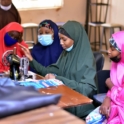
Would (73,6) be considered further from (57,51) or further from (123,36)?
(123,36)

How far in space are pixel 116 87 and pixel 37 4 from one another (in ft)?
13.5

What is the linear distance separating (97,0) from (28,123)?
6.47m

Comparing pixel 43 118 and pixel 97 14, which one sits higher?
pixel 43 118

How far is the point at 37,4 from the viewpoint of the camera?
5836mm

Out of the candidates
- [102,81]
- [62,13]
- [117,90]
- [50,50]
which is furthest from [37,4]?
[117,90]

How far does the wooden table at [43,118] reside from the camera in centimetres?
36

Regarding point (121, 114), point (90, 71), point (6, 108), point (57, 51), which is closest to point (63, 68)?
point (90, 71)

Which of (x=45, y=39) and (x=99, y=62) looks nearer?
(x=99, y=62)

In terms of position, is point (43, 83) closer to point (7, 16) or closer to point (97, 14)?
point (7, 16)

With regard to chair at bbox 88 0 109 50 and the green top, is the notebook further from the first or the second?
chair at bbox 88 0 109 50

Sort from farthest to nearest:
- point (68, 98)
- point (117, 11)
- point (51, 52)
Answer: point (117, 11) < point (51, 52) < point (68, 98)

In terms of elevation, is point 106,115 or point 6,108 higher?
point 6,108

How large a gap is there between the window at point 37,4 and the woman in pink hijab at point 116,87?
12.6 ft

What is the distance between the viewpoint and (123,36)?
2076 mm
